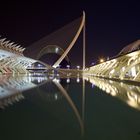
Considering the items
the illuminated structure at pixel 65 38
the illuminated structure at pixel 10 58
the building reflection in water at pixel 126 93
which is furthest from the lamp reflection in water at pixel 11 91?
the illuminated structure at pixel 65 38

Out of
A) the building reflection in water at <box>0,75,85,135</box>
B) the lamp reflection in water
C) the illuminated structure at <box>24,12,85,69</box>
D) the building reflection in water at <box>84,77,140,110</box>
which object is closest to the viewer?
the building reflection in water at <box>0,75,85,135</box>

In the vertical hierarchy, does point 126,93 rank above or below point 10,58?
below

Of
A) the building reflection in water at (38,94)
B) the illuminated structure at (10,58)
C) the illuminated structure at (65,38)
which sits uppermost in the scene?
the illuminated structure at (65,38)

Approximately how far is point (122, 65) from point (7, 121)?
61.9 feet

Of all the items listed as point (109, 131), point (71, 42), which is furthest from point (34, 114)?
point (71, 42)

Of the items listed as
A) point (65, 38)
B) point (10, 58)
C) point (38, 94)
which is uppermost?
point (65, 38)

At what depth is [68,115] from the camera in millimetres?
3842

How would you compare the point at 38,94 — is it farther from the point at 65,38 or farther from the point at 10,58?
the point at 65,38

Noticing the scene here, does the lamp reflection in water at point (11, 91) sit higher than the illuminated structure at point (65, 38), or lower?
→ lower

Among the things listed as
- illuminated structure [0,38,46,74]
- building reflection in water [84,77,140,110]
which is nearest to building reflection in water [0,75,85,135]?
building reflection in water [84,77,140,110]

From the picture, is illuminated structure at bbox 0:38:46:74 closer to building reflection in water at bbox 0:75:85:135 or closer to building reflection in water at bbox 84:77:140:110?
building reflection in water at bbox 0:75:85:135

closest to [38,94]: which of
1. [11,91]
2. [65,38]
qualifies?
[11,91]

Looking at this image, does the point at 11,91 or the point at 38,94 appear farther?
the point at 11,91

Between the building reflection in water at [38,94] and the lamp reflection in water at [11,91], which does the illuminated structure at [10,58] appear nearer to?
the lamp reflection in water at [11,91]
